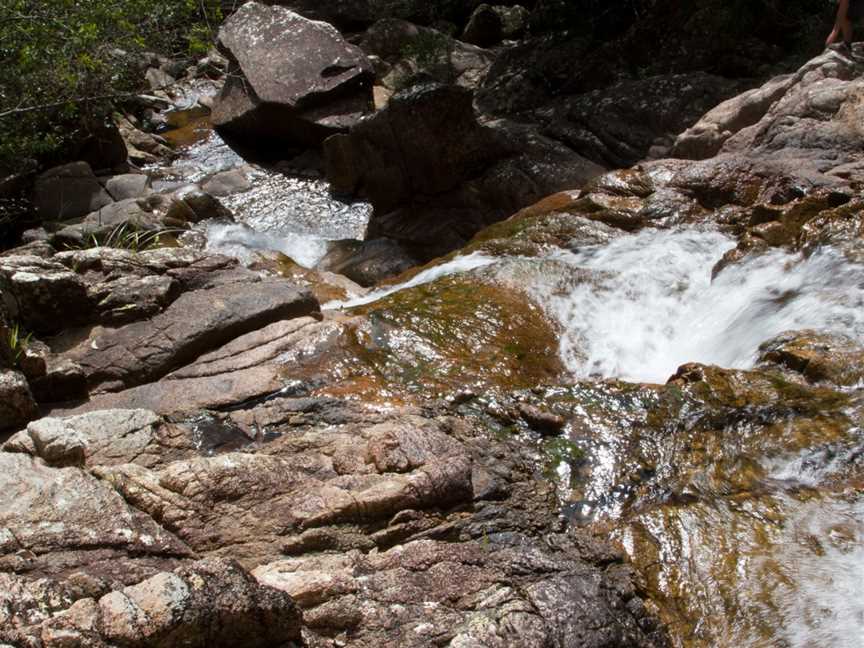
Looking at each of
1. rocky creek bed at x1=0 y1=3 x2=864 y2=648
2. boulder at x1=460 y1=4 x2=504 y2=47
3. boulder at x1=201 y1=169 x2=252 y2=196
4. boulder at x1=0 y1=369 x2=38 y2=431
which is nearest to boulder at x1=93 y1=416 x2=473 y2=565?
rocky creek bed at x1=0 y1=3 x2=864 y2=648

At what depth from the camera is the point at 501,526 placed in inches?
169

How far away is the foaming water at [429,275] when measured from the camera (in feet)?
26.2

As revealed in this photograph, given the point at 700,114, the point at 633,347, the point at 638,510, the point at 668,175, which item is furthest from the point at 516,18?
the point at 638,510

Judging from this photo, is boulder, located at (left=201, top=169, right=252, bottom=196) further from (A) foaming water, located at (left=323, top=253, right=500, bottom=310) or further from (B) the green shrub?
(A) foaming water, located at (left=323, top=253, right=500, bottom=310)

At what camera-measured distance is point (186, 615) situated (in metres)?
2.90

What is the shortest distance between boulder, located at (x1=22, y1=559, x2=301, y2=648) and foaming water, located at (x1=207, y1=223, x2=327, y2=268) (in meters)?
7.83

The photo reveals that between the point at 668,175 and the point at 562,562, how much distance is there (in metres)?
5.68

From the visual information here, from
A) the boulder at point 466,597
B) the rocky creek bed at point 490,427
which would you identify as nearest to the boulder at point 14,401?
the rocky creek bed at point 490,427

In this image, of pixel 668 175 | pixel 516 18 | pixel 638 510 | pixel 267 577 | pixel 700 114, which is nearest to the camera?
pixel 267 577

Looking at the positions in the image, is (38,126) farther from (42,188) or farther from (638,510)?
(638,510)

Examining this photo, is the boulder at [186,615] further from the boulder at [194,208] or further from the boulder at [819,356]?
the boulder at [194,208]

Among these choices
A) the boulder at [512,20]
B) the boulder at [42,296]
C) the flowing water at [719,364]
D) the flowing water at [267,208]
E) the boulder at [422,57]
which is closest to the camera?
the flowing water at [719,364]

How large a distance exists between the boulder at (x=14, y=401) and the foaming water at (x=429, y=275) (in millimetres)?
3250

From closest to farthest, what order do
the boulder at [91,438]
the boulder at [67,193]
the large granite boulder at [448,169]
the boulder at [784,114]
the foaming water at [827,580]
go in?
the foaming water at [827,580], the boulder at [91,438], the boulder at [784,114], the large granite boulder at [448,169], the boulder at [67,193]
